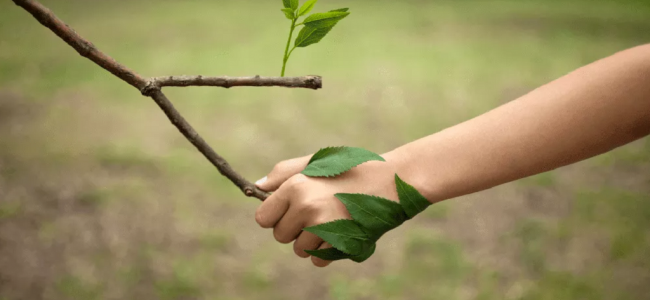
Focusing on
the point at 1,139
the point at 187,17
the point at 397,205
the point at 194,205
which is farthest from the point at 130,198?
the point at 187,17

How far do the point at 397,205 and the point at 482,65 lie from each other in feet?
5.48

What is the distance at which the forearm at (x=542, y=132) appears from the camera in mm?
397

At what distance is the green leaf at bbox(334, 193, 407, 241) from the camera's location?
38 cm

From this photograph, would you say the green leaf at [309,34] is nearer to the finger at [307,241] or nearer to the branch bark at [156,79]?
the branch bark at [156,79]

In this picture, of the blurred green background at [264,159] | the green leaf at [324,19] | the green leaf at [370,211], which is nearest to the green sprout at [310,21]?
the green leaf at [324,19]

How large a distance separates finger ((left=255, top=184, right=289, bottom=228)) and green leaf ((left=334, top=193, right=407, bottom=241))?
0.08 m

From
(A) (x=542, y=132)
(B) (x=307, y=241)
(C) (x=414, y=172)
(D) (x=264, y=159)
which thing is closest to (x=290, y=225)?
(B) (x=307, y=241)

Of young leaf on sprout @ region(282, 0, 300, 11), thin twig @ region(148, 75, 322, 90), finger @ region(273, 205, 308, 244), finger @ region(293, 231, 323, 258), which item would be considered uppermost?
young leaf on sprout @ region(282, 0, 300, 11)

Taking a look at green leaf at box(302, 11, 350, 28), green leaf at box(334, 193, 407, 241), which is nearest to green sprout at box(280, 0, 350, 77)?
green leaf at box(302, 11, 350, 28)

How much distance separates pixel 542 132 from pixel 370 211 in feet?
0.57

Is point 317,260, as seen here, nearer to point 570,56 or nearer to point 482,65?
point 482,65

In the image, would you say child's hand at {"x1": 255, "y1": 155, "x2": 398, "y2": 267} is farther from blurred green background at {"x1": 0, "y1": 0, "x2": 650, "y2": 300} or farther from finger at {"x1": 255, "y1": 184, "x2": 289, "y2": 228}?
blurred green background at {"x1": 0, "y1": 0, "x2": 650, "y2": 300}

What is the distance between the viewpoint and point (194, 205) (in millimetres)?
1251

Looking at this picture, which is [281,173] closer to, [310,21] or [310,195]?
[310,195]
